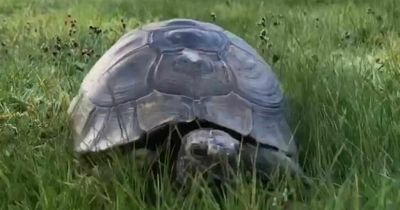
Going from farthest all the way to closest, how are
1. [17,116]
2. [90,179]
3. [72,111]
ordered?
[17,116], [72,111], [90,179]

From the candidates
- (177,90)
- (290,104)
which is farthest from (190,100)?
(290,104)

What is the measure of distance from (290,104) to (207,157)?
866 millimetres

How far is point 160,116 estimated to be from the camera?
260 centimetres

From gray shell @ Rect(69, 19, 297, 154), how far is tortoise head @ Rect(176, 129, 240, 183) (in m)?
0.19

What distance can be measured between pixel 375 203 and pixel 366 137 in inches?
21.9

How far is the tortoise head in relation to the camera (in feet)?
7.71

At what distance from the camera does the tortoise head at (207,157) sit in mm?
2350

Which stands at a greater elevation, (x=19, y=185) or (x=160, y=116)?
(x=160, y=116)

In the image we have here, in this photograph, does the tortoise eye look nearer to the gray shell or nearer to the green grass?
the green grass

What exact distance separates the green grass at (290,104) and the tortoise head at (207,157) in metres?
0.06

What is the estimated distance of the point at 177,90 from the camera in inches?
106

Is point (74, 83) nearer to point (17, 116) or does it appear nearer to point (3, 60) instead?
point (17, 116)

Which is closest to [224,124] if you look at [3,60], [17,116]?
[17,116]

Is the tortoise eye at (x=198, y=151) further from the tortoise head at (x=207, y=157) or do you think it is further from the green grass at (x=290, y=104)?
the green grass at (x=290, y=104)
